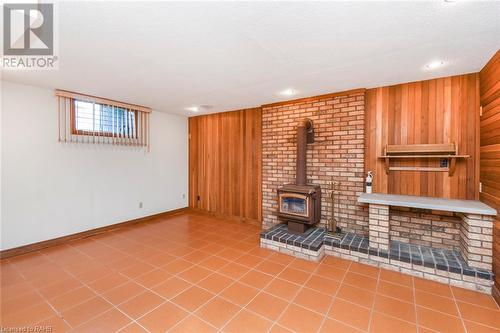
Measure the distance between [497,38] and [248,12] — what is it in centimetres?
227

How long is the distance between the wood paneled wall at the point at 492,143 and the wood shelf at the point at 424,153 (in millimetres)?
269

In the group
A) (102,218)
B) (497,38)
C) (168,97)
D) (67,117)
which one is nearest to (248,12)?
(497,38)

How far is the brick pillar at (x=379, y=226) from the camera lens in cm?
297

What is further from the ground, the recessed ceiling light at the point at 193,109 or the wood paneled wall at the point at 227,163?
the recessed ceiling light at the point at 193,109

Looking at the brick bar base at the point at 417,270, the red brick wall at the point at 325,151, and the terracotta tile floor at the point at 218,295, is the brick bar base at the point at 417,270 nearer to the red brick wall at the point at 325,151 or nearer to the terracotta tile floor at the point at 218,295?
the terracotta tile floor at the point at 218,295

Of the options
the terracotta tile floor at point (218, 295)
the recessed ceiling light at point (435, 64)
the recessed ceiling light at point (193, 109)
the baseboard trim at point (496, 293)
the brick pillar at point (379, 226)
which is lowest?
the terracotta tile floor at point (218, 295)

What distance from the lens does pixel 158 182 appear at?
522 cm

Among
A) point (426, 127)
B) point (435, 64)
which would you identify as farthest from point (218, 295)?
point (435, 64)

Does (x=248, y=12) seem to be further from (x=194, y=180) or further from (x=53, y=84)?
(x=194, y=180)

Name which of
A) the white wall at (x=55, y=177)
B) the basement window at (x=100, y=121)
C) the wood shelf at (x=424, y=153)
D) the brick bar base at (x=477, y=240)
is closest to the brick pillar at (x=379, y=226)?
the wood shelf at (x=424, y=153)

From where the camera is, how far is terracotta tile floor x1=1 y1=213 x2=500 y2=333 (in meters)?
1.92

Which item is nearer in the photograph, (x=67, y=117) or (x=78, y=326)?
(x=78, y=326)

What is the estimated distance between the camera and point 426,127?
3074 millimetres

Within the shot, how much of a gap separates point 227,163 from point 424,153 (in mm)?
3548
